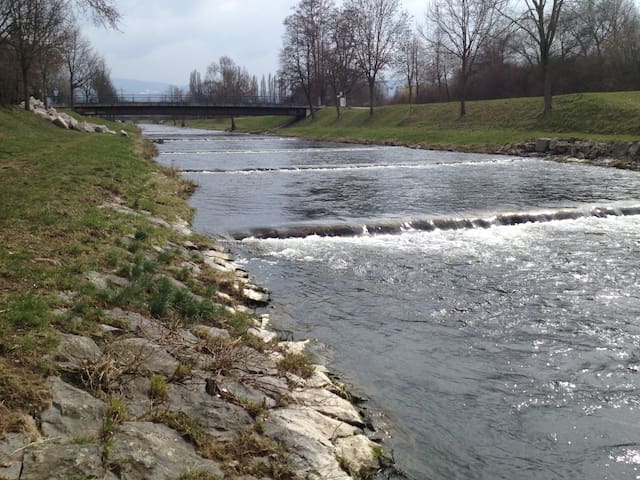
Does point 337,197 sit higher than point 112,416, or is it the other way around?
point 337,197

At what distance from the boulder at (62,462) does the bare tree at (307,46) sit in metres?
71.3

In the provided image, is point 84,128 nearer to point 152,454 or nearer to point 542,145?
point 542,145

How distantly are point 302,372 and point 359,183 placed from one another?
16046 millimetres

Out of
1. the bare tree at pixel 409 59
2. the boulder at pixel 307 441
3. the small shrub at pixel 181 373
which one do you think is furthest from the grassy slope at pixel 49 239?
the bare tree at pixel 409 59

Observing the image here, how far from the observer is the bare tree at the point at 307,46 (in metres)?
69.4

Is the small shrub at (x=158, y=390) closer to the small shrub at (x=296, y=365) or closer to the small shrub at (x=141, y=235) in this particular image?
the small shrub at (x=296, y=365)

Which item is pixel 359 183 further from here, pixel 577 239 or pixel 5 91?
pixel 5 91

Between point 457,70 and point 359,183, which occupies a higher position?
point 457,70

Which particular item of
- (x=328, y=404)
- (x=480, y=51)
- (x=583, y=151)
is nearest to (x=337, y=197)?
(x=328, y=404)

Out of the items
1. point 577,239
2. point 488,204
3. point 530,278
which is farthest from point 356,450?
point 488,204

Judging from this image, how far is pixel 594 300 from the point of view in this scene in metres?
8.37

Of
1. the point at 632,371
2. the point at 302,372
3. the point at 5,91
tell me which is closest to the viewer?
the point at 302,372

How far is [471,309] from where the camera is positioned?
8.12 meters

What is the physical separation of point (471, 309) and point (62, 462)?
19.9 ft
